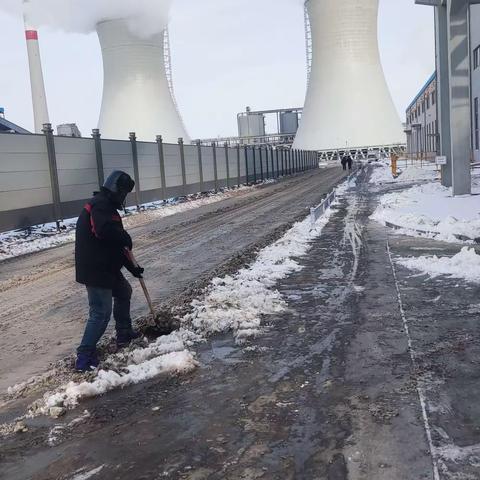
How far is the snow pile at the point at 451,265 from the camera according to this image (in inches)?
295

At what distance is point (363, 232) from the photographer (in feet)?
40.5

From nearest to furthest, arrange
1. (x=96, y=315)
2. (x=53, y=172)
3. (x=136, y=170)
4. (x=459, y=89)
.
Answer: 1. (x=96, y=315)
2. (x=53, y=172)
3. (x=459, y=89)
4. (x=136, y=170)

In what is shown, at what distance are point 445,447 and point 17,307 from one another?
225 inches

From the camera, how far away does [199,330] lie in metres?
5.59

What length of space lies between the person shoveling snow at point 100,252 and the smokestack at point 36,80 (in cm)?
5010

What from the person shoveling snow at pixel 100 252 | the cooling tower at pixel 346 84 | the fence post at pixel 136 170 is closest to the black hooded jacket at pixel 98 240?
the person shoveling snow at pixel 100 252

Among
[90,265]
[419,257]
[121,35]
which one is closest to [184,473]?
[90,265]

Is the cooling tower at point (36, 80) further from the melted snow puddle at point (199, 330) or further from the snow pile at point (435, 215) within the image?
the melted snow puddle at point (199, 330)

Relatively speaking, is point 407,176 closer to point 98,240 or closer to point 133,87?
point 133,87

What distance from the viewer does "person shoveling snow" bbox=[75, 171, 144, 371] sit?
15.0 ft

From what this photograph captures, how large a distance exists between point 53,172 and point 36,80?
40964mm

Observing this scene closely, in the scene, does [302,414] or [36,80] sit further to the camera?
[36,80]

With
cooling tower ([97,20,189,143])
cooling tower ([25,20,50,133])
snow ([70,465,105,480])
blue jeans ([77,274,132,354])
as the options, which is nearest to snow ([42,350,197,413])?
blue jeans ([77,274,132,354])

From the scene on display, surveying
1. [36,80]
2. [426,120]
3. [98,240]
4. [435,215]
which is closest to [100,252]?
[98,240]
